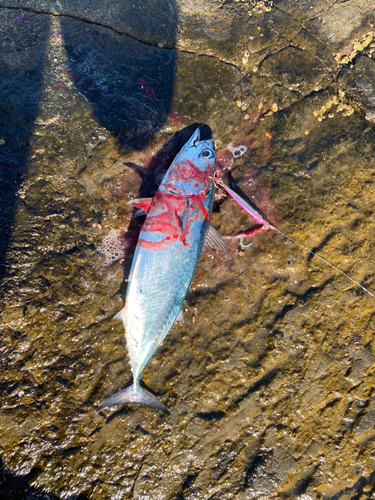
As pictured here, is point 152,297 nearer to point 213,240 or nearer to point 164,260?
point 164,260

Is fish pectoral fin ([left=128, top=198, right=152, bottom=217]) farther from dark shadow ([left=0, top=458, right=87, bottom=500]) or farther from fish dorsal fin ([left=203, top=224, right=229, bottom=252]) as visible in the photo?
dark shadow ([left=0, top=458, right=87, bottom=500])

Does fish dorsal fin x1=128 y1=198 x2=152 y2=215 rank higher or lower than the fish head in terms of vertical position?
lower

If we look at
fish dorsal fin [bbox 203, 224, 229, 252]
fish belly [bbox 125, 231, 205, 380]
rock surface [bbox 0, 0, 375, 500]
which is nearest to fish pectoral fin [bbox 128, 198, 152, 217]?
rock surface [bbox 0, 0, 375, 500]

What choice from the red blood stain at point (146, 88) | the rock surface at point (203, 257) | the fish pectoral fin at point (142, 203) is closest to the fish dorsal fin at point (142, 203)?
the fish pectoral fin at point (142, 203)

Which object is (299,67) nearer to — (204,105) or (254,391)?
(204,105)

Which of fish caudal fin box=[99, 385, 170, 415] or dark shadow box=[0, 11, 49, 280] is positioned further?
dark shadow box=[0, 11, 49, 280]
